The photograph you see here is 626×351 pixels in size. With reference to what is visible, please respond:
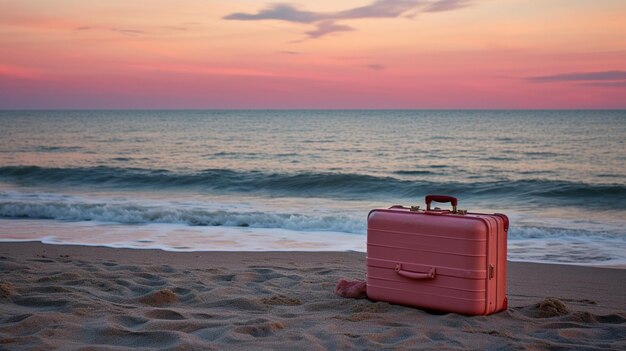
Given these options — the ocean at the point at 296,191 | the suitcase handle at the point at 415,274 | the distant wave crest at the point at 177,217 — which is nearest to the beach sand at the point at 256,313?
the suitcase handle at the point at 415,274

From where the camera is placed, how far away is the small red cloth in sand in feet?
17.4

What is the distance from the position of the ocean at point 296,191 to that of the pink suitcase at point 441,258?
3840 mm

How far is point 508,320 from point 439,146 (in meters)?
31.4

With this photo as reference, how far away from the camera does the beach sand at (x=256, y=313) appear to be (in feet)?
13.5

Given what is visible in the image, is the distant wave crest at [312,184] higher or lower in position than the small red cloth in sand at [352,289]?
lower

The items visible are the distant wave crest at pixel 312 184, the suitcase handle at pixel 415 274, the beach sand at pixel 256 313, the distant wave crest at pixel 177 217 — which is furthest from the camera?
the distant wave crest at pixel 312 184

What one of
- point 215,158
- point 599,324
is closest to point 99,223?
point 599,324

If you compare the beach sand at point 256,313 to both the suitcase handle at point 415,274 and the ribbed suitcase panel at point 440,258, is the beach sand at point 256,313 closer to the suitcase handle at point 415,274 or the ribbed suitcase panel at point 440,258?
the ribbed suitcase panel at point 440,258

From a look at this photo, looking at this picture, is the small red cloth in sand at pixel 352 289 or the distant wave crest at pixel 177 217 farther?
the distant wave crest at pixel 177 217

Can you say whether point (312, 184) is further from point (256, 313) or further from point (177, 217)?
point (256, 313)

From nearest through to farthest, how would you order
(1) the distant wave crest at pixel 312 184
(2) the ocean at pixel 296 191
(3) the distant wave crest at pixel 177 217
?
(2) the ocean at pixel 296 191 → (3) the distant wave crest at pixel 177 217 → (1) the distant wave crest at pixel 312 184

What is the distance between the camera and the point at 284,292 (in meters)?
5.61

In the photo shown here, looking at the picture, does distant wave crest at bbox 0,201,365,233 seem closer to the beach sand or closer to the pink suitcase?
the beach sand

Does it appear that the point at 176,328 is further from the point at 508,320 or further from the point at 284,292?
the point at 508,320
